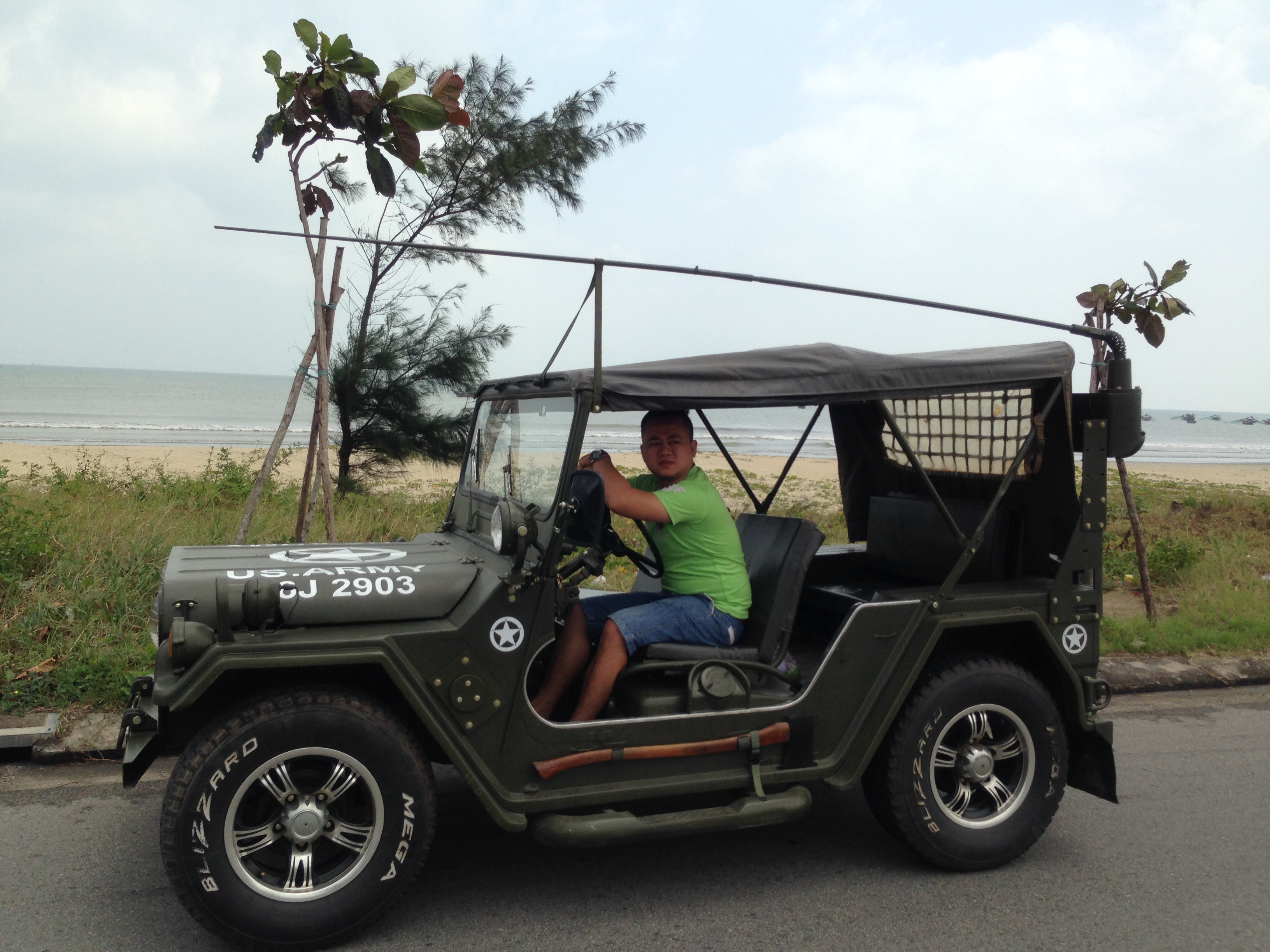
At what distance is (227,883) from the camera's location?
9.78 feet

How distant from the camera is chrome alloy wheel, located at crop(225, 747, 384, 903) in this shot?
3.06 meters

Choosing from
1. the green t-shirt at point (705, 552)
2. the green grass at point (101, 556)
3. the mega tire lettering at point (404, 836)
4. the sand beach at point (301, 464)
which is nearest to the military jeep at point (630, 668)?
the mega tire lettering at point (404, 836)

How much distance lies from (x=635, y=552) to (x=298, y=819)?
1780 mm

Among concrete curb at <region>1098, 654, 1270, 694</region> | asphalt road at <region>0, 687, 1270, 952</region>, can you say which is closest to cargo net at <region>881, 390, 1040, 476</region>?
asphalt road at <region>0, 687, 1270, 952</region>

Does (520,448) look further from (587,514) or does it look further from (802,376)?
(802,376)

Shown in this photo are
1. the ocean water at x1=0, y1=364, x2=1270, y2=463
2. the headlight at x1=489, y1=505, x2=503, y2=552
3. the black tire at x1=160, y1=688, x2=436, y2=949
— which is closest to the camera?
the black tire at x1=160, y1=688, x2=436, y2=949

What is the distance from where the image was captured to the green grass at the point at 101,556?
5141 millimetres

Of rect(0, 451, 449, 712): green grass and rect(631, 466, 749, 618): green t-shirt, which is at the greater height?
rect(631, 466, 749, 618): green t-shirt

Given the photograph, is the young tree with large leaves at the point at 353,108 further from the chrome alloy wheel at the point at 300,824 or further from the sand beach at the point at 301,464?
the sand beach at the point at 301,464

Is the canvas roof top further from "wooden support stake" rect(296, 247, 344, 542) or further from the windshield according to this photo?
"wooden support stake" rect(296, 247, 344, 542)

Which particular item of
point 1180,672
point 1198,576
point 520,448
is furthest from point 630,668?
point 1198,576

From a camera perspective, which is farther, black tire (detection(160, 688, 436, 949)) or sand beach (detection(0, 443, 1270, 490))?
sand beach (detection(0, 443, 1270, 490))

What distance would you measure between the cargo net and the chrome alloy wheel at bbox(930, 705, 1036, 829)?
1054 mm

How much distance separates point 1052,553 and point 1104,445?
489mm
